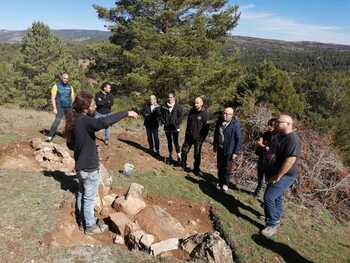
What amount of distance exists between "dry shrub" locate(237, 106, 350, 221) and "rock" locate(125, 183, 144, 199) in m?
3.46

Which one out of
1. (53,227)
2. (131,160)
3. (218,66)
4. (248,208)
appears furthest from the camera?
(218,66)

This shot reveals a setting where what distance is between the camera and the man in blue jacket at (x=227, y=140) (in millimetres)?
7303

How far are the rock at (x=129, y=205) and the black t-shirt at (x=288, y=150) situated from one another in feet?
7.79

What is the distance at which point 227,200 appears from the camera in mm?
7453

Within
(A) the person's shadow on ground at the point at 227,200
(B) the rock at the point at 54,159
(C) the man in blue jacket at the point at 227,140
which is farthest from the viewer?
(B) the rock at the point at 54,159

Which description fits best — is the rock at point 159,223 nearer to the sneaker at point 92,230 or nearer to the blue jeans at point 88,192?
the sneaker at point 92,230

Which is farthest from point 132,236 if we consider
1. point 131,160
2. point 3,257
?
point 131,160

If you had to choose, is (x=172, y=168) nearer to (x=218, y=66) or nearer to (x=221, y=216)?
(x=221, y=216)

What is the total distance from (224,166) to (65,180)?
10.7ft

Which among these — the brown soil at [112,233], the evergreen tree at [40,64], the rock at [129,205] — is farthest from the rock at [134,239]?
the evergreen tree at [40,64]

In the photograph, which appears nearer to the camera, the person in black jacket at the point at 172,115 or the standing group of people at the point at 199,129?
the standing group of people at the point at 199,129

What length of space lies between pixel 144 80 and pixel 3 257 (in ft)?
48.0

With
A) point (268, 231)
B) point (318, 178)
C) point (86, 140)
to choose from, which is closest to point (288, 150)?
point (268, 231)

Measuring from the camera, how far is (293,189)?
9055 mm
